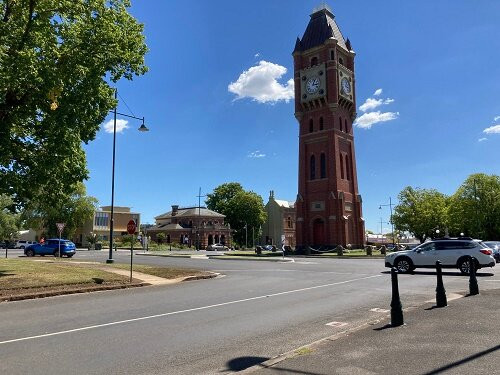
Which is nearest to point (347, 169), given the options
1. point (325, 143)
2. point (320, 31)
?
point (325, 143)

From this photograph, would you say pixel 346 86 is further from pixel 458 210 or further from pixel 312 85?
pixel 458 210

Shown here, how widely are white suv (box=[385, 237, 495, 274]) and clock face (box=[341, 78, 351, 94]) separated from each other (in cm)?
4551

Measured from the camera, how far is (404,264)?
2134cm

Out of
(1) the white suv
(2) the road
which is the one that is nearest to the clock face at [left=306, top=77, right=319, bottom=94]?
(1) the white suv

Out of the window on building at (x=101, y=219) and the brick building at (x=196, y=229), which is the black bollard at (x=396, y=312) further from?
the window on building at (x=101, y=219)

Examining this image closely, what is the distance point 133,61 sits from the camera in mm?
18547

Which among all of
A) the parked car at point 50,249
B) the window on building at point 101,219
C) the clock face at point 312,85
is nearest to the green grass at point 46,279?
the parked car at point 50,249

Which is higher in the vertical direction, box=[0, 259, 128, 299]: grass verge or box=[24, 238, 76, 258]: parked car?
box=[24, 238, 76, 258]: parked car

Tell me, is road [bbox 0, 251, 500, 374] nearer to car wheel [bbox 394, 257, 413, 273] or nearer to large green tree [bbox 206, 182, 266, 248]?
car wheel [bbox 394, 257, 413, 273]

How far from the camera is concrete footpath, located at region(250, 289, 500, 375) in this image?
17.2 feet

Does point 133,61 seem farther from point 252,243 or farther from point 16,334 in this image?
point 252,243

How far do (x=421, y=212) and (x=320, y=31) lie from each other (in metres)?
41.5

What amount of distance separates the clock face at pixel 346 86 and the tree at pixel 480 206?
2763 centimetres

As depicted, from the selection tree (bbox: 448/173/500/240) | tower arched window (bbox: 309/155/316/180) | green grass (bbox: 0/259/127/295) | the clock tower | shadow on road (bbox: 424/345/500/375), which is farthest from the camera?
tree (bbox: 448/173/500/240)
